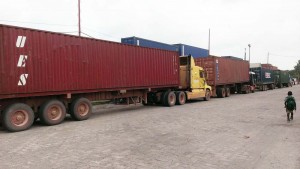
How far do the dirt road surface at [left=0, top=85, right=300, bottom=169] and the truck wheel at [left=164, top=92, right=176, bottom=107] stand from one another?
6.77 m

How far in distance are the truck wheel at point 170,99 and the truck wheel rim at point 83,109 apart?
651 cm

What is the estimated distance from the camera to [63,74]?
1155 centimetres

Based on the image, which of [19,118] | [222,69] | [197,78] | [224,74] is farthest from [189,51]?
[19,118]

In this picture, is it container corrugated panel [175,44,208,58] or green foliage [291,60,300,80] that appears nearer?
container corrugated panel [175,44,208,58]

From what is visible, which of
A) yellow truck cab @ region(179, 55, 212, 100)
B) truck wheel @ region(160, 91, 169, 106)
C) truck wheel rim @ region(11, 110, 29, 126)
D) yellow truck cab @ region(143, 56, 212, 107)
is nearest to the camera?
truck wheel rim @ region(11, 110, 29, 126)

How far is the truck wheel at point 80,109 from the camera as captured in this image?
12109mm

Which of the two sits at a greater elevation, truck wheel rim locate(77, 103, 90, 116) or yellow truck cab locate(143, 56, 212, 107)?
Answer: yellow truck cab locate(143, 56, 212, 107)

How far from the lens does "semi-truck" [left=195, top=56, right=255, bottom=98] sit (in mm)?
24875

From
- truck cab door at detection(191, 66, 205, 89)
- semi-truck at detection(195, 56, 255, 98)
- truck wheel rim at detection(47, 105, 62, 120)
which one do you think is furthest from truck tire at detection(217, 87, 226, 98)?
truck wheel rim at detection(47, 105, 62, 120)

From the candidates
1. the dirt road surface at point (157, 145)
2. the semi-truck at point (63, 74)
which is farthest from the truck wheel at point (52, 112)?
the dirt road surface at point (157, 145)

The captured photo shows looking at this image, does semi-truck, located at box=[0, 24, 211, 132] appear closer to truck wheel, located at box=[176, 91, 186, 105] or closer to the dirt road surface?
the dirt road surface

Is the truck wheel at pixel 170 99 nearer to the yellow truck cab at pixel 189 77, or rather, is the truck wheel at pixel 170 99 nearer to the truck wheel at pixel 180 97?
the truck wheel at pixel 180 97

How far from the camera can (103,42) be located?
13320 mm

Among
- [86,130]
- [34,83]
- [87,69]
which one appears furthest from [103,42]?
[86,130]
